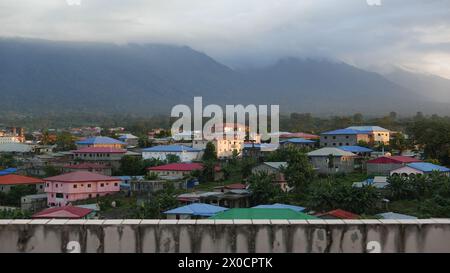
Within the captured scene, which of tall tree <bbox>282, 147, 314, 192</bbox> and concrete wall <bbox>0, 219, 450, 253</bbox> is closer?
concrete wall <bbox>0, 219, 450, 253</bbox>

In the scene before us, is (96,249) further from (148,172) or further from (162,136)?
(162,136)

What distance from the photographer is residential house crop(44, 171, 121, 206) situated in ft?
97.2

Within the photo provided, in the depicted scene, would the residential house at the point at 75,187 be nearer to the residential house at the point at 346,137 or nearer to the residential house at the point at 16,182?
the residential house at the point at 16,182

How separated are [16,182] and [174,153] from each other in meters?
12.1

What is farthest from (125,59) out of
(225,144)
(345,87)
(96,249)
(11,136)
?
(96,249)

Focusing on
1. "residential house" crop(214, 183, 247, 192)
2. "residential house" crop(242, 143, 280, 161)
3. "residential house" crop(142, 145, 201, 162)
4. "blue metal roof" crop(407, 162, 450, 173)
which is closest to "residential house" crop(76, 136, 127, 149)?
"residential house" crop(142, 145, 201, 162)

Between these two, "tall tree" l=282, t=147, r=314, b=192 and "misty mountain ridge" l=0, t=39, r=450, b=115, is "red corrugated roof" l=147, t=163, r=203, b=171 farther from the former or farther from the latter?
"misty mountain ridge" l=0, t=39, r=450, b=115

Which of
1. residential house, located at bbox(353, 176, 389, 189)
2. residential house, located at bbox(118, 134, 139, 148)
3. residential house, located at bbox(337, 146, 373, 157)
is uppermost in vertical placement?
residential house, located at bbox(337, 146, 373, 157)

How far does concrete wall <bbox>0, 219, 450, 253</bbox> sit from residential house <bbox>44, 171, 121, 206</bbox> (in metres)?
24.4

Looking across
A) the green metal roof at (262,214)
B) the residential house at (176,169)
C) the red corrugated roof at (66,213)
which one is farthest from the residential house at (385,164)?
the green metal roof at (262,214)

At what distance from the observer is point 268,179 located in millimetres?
26609

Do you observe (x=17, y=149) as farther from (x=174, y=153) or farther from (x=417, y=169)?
(x=417, y=169)

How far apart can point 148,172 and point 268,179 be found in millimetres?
10562

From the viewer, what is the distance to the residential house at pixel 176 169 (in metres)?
33.3
